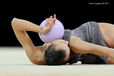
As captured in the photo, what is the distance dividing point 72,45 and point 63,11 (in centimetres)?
370

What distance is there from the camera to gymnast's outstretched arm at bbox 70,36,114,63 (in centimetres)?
259

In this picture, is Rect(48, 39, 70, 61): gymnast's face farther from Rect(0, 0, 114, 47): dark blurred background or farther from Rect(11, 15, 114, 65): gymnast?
Rect(0, 0, 114, 47): dark blurred background

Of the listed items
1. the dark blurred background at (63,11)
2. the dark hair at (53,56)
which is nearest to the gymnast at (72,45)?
the dark hair at (53,56)

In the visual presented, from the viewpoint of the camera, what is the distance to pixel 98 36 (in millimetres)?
2832

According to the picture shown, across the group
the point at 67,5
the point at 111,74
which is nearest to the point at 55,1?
the point at 67,5

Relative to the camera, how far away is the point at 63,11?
6.25 metres

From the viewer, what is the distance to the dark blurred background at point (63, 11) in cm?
605

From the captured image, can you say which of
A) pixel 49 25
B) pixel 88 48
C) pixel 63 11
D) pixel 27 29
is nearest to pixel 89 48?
pixel 88 48

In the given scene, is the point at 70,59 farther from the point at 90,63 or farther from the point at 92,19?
the point at 92,19

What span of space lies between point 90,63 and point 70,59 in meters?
0.23

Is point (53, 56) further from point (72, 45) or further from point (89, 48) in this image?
point (89, 48)

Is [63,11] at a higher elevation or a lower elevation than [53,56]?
higher

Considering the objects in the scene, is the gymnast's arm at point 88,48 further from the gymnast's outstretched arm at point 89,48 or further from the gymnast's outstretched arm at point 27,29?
the gymnast's outstretched arm at point 27,29

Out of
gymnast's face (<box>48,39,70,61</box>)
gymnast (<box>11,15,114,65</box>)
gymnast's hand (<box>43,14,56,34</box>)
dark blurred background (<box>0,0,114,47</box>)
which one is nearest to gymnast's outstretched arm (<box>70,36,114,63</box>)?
gymnast (<box>11,15,114,65</box>)
